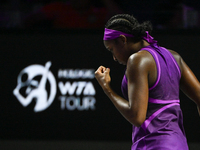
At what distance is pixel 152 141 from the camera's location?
153 centimetres

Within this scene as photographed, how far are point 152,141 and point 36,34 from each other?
113 inches

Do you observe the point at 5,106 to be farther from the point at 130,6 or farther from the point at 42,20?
the point at 130,6

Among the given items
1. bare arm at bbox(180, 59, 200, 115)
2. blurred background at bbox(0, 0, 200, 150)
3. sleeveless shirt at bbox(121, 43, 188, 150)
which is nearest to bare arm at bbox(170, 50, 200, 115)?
bare arm at bbox(180, 59, 200, 115)

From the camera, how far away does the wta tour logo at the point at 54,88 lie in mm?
3969

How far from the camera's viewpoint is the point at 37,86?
4047 millimetres

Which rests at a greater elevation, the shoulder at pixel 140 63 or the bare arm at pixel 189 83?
the shoulder at pixel 140 63

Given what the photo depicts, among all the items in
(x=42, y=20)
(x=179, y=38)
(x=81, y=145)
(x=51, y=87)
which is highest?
(x=42, y=20)

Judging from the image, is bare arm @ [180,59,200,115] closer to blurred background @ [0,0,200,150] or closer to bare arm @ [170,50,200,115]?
bare arm @ [170,50,200,115]

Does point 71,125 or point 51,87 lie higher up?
point 51,87

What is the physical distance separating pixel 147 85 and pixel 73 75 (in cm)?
258

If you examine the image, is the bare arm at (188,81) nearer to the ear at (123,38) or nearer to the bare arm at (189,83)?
the bare arm at (189,83)

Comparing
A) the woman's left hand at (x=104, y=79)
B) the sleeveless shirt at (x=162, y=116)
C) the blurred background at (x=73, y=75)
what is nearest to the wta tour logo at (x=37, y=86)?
the blurred background at (x=73, y=75)

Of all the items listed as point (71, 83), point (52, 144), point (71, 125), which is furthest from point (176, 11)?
point (52, 144)

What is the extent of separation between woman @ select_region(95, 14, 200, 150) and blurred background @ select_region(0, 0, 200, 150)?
A: 231cm
